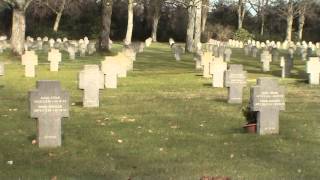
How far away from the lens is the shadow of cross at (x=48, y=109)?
999 centimetres

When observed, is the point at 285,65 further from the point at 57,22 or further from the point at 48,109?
the point at 57,22

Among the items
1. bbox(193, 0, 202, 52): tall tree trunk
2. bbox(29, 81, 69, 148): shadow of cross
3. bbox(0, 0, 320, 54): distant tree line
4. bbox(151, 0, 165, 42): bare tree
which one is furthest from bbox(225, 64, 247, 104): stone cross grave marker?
bbox(151, 0, 165, 42): bare tree

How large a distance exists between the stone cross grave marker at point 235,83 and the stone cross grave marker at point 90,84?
333cm

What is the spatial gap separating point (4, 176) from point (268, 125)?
511 cm

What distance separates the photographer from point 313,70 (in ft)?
73.5

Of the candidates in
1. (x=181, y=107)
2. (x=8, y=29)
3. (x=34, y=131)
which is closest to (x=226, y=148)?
(x=34, y=131)

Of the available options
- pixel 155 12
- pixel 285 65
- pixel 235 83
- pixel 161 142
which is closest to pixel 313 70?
pixel 285 65

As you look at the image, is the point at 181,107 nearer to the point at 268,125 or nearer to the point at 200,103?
the point at 200,103

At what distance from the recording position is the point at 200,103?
16.3 metres

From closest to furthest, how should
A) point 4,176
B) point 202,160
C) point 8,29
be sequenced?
point 4,176, point 202,160, point 8,29

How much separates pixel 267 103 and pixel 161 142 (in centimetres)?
211

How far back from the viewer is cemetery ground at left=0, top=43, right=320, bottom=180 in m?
8.46

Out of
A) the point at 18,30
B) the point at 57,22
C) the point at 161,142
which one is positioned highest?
the point at 18,30

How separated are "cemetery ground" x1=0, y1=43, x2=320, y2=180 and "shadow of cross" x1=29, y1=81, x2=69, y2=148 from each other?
0.70 ft
